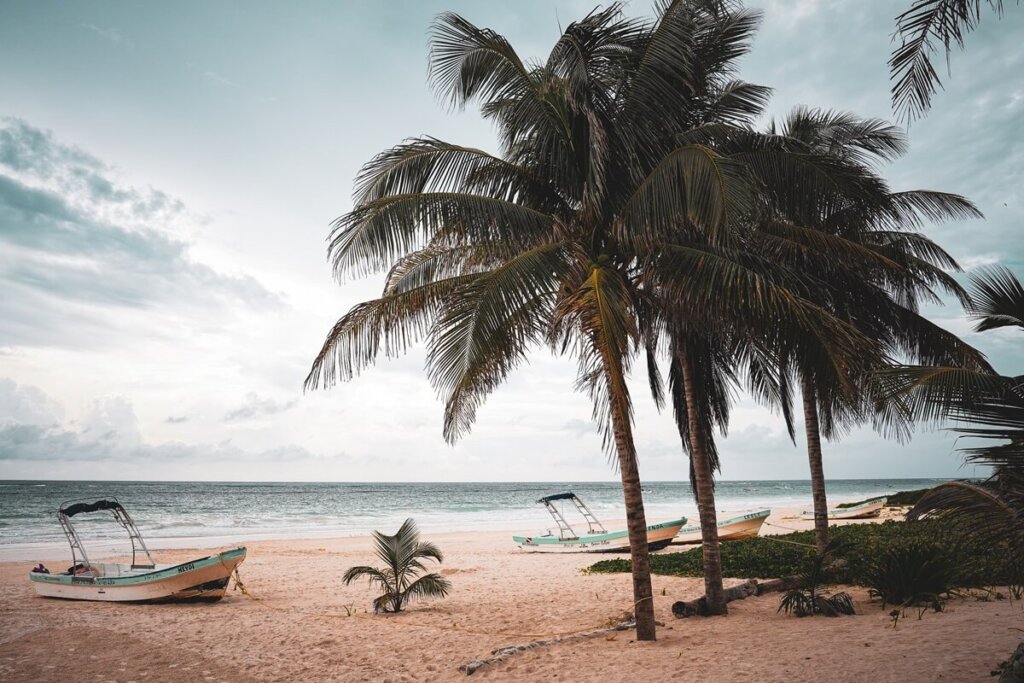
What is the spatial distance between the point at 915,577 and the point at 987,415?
5.04 meters

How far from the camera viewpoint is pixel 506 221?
6.66 metres

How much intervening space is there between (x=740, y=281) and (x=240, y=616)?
350 inches

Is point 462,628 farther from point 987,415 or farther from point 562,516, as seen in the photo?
point 562,516

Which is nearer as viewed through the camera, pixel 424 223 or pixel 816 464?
pixel 424 223

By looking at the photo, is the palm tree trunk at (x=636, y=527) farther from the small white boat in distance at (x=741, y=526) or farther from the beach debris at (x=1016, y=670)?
the small white boat in distance at (x=741, y=526)

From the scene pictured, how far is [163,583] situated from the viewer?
10680 mm

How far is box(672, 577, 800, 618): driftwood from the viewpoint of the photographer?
760 centimetres

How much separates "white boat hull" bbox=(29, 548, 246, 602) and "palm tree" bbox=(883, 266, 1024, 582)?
1043cm

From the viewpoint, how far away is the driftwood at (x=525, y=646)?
6.11 m

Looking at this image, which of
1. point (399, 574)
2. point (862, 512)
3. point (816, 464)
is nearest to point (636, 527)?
point (399, 574)

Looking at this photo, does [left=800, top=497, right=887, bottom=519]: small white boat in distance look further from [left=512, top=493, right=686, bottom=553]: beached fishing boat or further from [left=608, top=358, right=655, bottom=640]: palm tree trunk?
[left=608, top=358, right=655, bottom=640]: palm tree trunk

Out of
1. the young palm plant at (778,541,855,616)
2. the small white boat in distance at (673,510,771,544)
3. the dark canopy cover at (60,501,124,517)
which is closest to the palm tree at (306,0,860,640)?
the young palm plant at (778,541,855,616)

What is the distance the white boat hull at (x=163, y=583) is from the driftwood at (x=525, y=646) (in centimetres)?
636

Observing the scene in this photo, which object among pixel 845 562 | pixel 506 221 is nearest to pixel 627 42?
pixel 506 221
